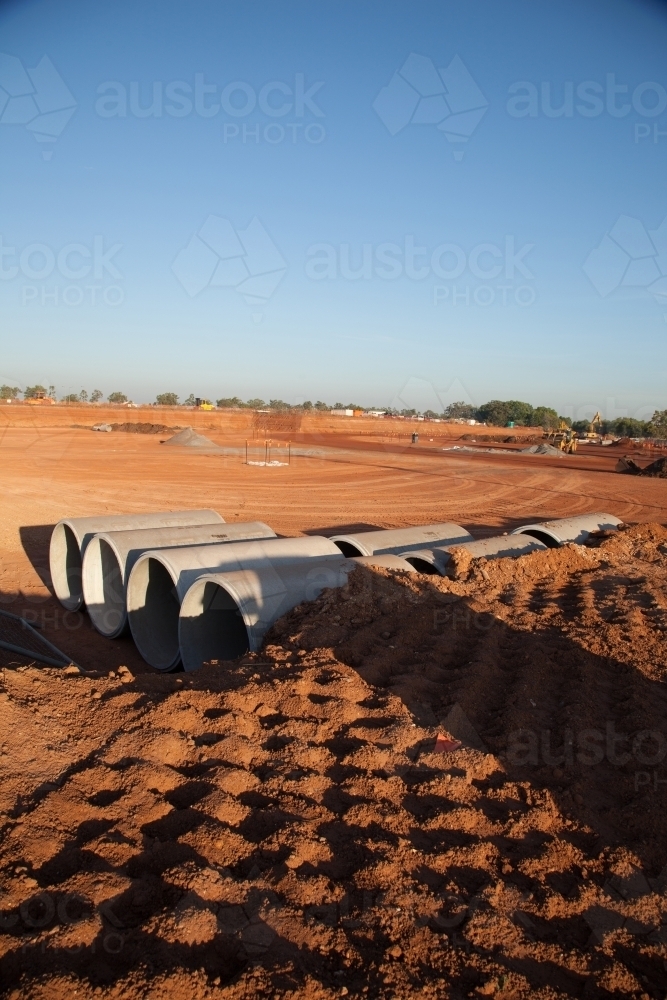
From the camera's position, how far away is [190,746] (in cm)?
355

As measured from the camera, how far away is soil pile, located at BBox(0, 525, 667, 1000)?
231 centimetres

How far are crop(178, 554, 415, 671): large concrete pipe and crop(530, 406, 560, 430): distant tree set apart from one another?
7842 centimetres

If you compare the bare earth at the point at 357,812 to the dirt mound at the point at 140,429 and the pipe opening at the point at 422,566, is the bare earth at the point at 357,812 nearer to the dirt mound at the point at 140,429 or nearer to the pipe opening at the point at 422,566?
the pipe opening at the point at 422,566

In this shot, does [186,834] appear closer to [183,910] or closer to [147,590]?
[183,910]

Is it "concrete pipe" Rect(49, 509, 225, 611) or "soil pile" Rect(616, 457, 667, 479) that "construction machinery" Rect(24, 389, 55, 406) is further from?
"concrete pipe" Rect(49, 509, 225, 611)

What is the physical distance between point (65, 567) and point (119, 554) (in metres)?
2.33

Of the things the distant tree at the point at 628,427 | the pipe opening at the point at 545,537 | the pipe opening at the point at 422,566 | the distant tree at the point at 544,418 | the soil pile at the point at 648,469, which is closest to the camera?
the pipe opening at the point at 422,566

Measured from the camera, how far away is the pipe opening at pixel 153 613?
6.83 meters

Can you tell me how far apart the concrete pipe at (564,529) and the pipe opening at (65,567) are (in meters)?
6.45

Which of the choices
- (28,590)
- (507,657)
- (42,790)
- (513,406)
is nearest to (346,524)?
(28,590)

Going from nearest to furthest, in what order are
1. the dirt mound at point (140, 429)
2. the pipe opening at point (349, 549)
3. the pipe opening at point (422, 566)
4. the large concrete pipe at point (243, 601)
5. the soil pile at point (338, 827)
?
the soil pile at point (338, 827) → the large concrete pipe at point (243, 601) → the pipe opening at point (422, 566) → the pipe opening at point (349, 549) → the dirt mound at point (140, 429)

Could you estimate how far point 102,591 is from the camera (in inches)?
311

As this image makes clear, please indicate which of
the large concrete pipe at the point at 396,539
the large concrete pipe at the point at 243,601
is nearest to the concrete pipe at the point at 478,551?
the large concrete pipe at the point at 396,539

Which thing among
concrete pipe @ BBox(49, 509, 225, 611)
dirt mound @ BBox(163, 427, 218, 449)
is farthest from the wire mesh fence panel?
concrete pipe @ BBox(49, 509, 225, 611)
